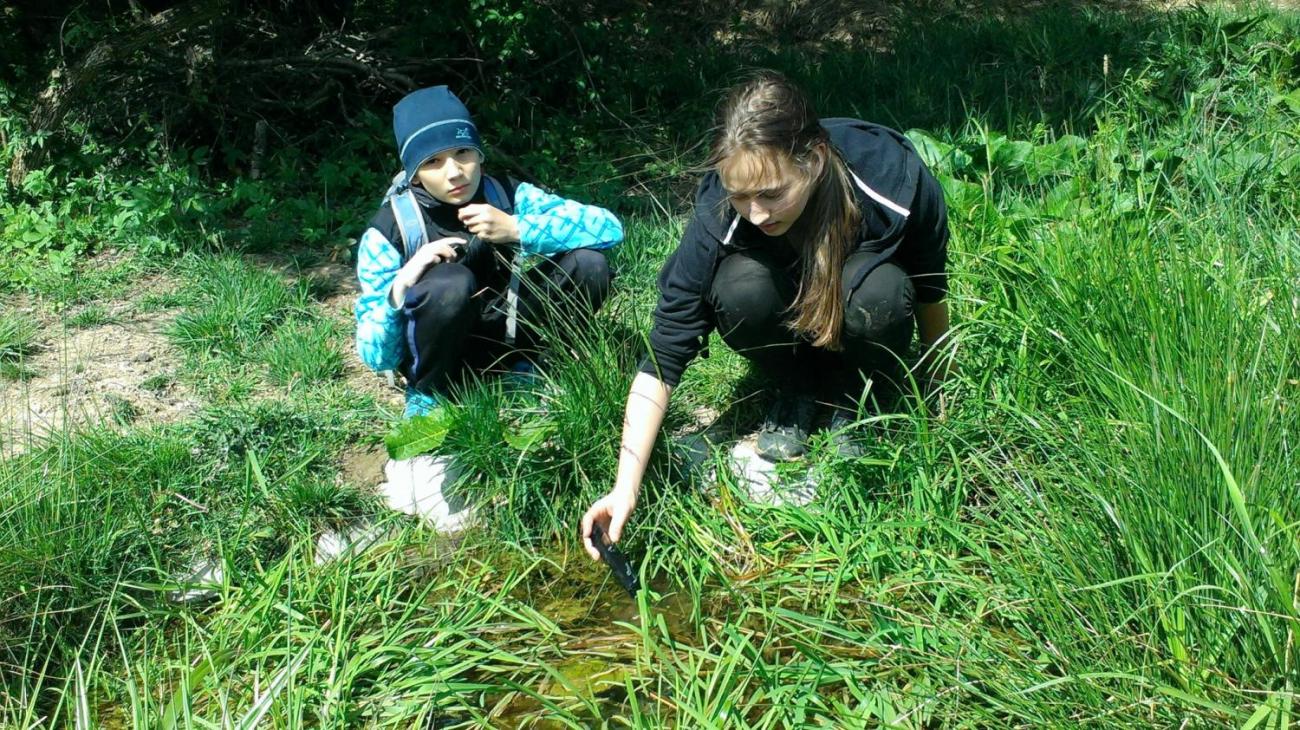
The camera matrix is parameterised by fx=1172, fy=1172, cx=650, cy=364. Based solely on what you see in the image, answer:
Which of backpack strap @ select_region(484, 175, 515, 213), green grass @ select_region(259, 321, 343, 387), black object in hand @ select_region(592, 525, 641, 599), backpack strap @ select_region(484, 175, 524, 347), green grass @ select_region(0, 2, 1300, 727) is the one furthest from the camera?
green grass @ select_region(259, 321, 343, 387)

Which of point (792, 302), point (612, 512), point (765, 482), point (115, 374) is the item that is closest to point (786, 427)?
point (765, 482)

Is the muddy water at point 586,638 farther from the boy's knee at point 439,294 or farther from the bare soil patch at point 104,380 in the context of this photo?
the bare soil patch at point 104,380

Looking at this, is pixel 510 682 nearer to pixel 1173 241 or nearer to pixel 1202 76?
pixel 1173 241

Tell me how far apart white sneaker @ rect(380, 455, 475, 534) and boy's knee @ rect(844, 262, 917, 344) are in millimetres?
1078

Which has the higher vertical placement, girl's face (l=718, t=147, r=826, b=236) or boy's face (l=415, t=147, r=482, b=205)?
girl's face (l=718, t=147, r=826, b=236)

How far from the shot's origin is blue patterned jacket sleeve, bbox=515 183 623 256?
3232 millimetres

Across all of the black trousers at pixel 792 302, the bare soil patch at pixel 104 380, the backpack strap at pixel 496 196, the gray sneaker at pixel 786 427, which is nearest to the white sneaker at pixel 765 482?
the gray sneaker at pixel 786 427

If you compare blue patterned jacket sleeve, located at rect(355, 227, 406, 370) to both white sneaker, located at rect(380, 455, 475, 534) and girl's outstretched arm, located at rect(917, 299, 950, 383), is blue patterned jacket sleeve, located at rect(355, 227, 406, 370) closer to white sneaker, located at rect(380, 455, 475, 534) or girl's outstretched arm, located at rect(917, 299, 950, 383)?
white sneaker, located at rect(380, 455, 475, 534)

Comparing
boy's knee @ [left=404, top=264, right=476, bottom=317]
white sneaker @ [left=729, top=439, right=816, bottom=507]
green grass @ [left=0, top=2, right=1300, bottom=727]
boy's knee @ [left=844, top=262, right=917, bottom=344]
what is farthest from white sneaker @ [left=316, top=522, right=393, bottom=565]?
boy's knee @ [left=844, top=262, right=917, bottom=344]

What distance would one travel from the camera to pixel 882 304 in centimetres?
279

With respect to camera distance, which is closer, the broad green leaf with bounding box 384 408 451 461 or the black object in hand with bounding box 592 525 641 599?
the black object in hand with bounding box 592 525 641 599

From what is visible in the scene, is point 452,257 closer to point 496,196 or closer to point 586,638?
point 496,196

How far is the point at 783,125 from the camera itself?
2.51 meters

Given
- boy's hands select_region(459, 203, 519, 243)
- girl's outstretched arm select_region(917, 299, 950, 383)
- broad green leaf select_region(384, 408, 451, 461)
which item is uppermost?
boy's hands select_region(459, 203, 519, 243)
